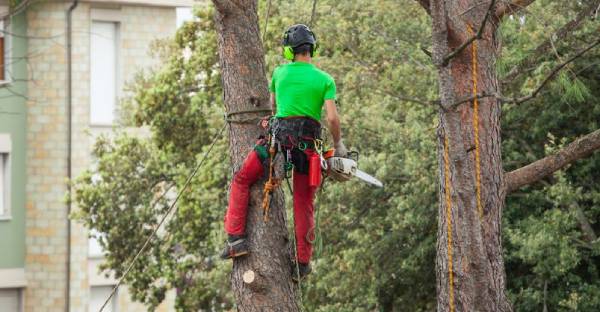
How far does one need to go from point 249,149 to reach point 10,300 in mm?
26139

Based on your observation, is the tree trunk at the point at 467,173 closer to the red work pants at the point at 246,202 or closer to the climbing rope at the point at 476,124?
the climbing rope at the point at 476,124

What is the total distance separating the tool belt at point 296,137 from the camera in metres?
10.2

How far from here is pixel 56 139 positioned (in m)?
36.0

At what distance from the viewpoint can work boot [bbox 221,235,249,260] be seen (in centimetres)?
1000

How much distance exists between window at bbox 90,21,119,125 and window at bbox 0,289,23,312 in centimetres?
479

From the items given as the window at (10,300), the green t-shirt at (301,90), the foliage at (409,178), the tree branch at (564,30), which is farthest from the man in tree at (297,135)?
the window at (10,300)

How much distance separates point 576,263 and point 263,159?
9854 millimetres

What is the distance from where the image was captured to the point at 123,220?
95.0 feet

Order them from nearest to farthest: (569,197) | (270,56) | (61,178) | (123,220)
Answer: (569,197)
(270,56)
(123,220)
(61,178)

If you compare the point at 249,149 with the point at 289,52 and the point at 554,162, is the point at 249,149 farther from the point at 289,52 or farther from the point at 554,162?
the point at 554,162

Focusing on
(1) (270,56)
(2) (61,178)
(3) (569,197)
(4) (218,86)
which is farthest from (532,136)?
(2) (61,178)

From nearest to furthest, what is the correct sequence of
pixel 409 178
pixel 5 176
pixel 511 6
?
pixel 511 6
pixel 409 178
pixel 5 176

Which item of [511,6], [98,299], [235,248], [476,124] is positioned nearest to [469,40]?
[476,124]

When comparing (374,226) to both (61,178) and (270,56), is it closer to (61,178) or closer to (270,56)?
(270,56)
